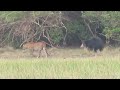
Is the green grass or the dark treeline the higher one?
the dark treeline

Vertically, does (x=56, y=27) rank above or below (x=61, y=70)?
above

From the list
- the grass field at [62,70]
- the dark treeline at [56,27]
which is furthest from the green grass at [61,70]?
the dark treeline at [56,27]

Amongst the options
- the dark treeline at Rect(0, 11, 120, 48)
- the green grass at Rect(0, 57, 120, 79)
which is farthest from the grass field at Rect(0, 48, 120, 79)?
the dark treeline at Rect(0, 11, 120, 48)

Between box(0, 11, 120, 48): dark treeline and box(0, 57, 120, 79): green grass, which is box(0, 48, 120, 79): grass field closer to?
box(0, 57, 120, 79): green grass

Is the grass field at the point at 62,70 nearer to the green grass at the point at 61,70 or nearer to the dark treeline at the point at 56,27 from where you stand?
the green grass at the point at 61,70

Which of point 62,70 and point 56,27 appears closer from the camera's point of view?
point 62,70

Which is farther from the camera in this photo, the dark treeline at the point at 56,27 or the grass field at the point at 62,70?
the dark treeline at the point at 56,27

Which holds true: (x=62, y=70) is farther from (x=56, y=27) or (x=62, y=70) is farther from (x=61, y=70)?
(x=56, y=27)

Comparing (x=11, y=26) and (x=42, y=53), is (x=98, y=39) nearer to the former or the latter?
(x=42, y=53)

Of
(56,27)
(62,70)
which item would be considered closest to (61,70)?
(62,70)

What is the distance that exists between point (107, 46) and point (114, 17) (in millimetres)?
939
